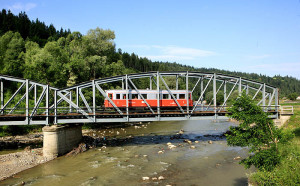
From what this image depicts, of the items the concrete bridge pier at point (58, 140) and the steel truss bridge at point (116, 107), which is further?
the steel truss bridge at point (116, 107)

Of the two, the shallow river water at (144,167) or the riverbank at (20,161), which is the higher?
the riverbank at (20,161)

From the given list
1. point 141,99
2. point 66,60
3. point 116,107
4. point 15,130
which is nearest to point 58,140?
point 116,107

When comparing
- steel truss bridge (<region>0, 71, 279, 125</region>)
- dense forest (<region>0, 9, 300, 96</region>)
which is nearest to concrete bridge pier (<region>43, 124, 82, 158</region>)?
steel truss bridge (<region>0, 71, 279, 125</region>)

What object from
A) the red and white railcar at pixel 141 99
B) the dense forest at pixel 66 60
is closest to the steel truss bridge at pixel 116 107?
the red and white railcar at pixel 141 99

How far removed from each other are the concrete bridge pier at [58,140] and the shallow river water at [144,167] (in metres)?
1.29

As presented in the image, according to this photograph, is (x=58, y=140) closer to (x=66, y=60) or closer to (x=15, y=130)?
(x=15, y=130)

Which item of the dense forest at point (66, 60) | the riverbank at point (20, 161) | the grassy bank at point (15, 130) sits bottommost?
the riverbank at point (20, 161)

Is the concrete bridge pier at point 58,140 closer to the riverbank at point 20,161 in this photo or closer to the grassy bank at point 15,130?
the riverbank at point 20,161

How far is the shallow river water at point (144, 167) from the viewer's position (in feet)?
53.3

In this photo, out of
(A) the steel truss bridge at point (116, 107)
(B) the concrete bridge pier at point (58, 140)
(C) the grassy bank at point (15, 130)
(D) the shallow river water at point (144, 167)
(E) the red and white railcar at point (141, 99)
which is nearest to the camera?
(D) the shallow river water at point (144, 167)

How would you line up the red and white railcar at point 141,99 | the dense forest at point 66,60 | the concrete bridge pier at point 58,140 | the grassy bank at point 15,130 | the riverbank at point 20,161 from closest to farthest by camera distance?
1. the riverbank at point 20,161
2. the concrete bridge pier at point 58,140
3. the red and white railcar at point 141,99
4. the grassy bank at point 15,130
5. the dense forest at point 66,60

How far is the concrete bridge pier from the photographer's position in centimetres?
2175

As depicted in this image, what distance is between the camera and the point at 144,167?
62.8 feet

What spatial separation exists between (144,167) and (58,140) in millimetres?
9774
